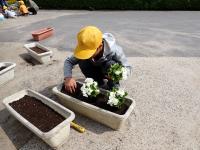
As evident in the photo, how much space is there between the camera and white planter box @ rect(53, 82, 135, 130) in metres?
2.99

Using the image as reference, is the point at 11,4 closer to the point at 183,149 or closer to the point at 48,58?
the point at 48,58

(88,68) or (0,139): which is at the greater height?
(88,68)

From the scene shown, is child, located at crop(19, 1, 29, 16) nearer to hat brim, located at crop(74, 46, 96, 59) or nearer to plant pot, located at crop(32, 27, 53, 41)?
plant pot, located at crop(32, 27, 53, 41)

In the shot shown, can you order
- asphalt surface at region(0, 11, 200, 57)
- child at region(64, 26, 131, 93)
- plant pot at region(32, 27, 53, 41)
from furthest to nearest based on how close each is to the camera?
1. plant pot at region(32, 27, 53, 41)
2. asphalt surface at region(0, 11, 200, 57)
3. child at region(64, 26, 131, 93)

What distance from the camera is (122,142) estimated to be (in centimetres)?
306

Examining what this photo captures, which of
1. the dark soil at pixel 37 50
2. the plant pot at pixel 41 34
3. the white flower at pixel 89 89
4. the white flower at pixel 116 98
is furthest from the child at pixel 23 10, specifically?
the white flower at pixel 116 98

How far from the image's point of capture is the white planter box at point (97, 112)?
2994mm

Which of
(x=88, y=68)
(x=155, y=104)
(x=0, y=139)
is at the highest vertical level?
(x=88, y=68)

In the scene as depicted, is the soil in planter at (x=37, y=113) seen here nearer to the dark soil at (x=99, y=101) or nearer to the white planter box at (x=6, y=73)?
the dark soil at (x=99, y=101)

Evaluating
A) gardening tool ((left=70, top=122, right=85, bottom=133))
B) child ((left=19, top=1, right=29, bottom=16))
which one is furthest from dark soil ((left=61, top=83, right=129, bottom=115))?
child ((left=19, top=1, right=29, bottom=16))

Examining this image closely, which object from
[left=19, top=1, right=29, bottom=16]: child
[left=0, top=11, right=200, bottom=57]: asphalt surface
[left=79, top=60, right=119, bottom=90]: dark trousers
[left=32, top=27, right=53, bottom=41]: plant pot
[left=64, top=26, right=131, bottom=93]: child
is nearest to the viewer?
[left=64, top=26, right=131, bottom=93]: child

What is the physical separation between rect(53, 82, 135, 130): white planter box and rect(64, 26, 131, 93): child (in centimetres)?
15

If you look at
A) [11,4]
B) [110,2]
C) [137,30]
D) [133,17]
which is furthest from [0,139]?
[11,4]

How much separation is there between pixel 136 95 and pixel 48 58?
82.6 inches
